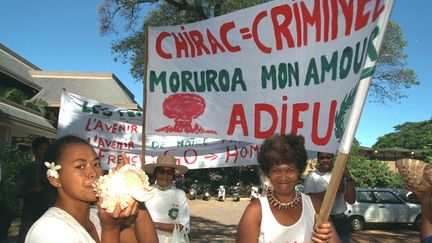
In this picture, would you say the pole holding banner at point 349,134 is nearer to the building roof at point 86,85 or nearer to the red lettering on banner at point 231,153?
the red lettering on banner at point 231,153

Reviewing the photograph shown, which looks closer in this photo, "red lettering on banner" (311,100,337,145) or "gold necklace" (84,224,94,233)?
"gold necklace" (84,224,94,233)

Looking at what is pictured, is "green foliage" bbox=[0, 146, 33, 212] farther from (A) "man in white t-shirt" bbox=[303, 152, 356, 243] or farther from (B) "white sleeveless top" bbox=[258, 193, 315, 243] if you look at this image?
(B) "white sleeveless top" bbox=[258, 193, 315, 243]

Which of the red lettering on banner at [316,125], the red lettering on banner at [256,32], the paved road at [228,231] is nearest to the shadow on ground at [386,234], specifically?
the paved road at [228,231]

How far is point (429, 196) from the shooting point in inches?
106

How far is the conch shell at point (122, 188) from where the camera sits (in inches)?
79.0

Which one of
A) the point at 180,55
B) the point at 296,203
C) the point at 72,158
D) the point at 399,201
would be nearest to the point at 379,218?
the point at 399,201

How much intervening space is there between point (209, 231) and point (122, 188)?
11663 mm

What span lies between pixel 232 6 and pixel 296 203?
20.0 m

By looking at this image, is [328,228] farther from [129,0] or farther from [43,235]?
[129,0]

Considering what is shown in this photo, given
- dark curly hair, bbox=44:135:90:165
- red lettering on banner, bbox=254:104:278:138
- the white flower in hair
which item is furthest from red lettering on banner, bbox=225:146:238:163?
the white flower in hair

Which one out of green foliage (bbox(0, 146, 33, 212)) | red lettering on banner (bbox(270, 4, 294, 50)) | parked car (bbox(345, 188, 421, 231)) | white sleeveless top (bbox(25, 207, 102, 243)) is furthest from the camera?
parked car (bbox(345, 188, 421, 231))

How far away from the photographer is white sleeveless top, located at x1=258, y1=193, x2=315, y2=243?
2746 mm

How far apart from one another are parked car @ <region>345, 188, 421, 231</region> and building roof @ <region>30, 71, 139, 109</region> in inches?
697

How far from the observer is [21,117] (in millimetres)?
17359
